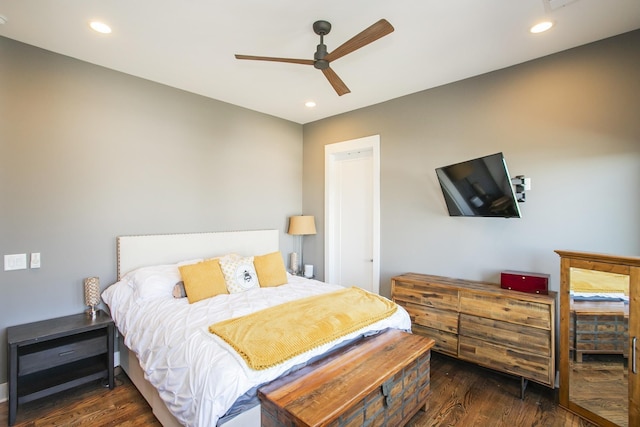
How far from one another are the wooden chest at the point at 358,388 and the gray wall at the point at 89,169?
7.36 feet

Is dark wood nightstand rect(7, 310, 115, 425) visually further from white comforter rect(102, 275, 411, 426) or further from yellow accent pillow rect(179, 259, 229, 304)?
yellow accent pillow rect(179, 259, 229, 304)

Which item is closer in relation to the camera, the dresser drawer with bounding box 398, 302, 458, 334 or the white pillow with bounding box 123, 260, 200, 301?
the white pillow with bounding box 123, 260, 200, 301

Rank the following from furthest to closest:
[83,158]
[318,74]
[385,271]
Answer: [385,271], [318,74], [83,158]

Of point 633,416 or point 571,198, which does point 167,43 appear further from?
point 633,416

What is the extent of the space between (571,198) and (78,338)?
428 cm

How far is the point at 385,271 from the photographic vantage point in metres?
3.70

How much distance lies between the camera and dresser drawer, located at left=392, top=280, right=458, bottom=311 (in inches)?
110

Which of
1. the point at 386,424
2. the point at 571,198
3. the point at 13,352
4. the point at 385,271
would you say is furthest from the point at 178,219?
the point at 571,198

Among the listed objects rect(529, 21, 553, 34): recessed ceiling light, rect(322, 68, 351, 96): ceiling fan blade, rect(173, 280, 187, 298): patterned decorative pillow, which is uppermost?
rect(529, 21, 553, 34): recessed ceiling light

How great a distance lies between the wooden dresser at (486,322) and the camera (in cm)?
233

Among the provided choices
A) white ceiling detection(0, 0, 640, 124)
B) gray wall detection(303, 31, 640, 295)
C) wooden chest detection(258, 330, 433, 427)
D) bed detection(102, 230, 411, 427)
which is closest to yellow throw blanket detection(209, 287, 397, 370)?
bed detection(102, 230, 411, 427)

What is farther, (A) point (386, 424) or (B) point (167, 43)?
(B) point (167, 43)

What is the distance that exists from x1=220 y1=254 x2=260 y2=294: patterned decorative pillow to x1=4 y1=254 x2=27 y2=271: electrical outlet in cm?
154

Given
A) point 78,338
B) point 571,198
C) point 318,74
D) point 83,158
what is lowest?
point 78,338
